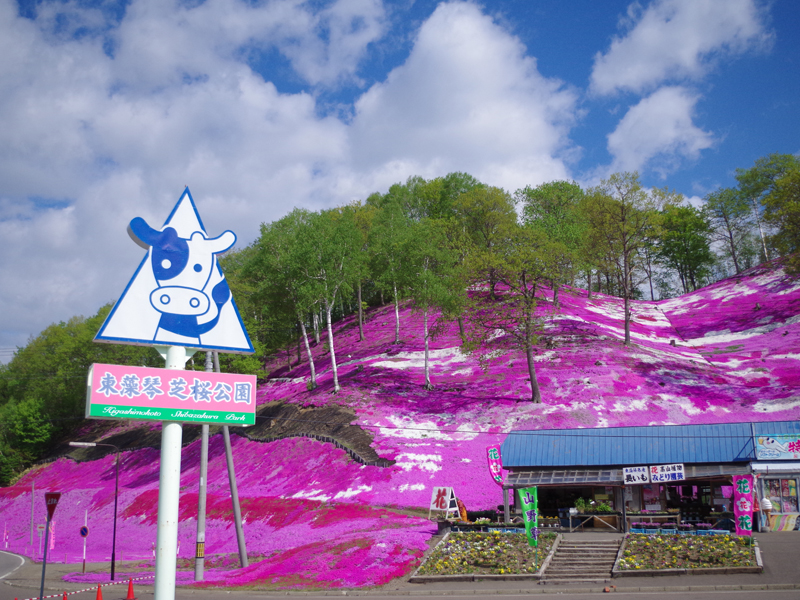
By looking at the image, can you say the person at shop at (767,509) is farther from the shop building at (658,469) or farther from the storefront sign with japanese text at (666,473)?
the storefront sign with japanese text at (666,473)

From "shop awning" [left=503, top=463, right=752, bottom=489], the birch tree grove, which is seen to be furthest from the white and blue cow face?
the birch tree grove

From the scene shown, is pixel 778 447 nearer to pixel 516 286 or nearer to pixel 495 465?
pixel 495 465

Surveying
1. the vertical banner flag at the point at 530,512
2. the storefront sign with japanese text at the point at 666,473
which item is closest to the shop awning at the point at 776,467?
the storefront sign with japanese text at the point at 666,473

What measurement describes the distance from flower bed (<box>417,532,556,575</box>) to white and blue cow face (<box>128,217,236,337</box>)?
16.3 m

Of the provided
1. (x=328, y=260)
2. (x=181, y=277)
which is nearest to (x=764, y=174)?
(x=328, y=260)

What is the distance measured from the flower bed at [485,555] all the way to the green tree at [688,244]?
86.3m

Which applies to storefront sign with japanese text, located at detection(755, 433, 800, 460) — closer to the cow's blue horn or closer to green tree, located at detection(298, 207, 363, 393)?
the cow's blue horn

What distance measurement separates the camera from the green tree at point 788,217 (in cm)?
5206

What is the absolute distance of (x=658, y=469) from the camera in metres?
28.8

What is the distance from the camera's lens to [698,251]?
335ft

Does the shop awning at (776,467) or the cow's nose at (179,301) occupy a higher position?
the cow's nose at (179,301)

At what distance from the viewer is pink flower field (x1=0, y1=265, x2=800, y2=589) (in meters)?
31.3

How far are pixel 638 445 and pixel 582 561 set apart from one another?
10798mm

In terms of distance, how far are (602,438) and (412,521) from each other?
1234cm
